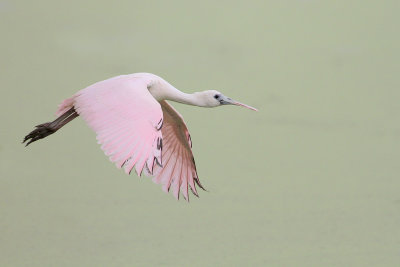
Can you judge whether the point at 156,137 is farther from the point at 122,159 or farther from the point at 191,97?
the point at 191,97

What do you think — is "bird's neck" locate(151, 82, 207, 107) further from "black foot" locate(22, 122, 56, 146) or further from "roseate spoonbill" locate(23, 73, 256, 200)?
"black foot" locate(22, 122, 56, 146)

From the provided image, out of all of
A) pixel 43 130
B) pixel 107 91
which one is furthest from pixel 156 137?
pixel 43 130

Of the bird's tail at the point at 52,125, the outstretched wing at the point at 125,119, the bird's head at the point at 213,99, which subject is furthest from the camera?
the bird's head at the point at 213,99

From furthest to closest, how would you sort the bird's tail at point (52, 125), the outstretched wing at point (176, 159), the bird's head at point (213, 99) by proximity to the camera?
the outstretched wing at point (176, 159)
the bird's head at point (213, 99)
the bird's tail at point (52, 125)

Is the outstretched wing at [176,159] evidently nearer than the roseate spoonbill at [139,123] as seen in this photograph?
No

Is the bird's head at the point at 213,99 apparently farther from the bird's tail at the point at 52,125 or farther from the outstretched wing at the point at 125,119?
the bird's tail at the point at 52,125

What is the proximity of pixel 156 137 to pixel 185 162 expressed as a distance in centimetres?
90

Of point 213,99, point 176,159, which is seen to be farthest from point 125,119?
point 176,159

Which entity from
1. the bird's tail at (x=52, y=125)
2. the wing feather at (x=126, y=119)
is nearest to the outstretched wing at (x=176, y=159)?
the wing feather at (x=126, y=119)

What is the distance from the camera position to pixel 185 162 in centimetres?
474

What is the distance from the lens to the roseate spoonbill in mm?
3791

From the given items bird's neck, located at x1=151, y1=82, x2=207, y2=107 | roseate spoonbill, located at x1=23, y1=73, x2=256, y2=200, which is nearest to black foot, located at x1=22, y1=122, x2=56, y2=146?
roseate spoonbill, located at x1=23, y1=73, x2=256, y2=200

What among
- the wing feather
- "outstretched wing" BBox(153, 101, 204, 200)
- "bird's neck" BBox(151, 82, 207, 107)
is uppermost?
the wing feather

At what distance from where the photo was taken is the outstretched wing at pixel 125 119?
3.77 metres
